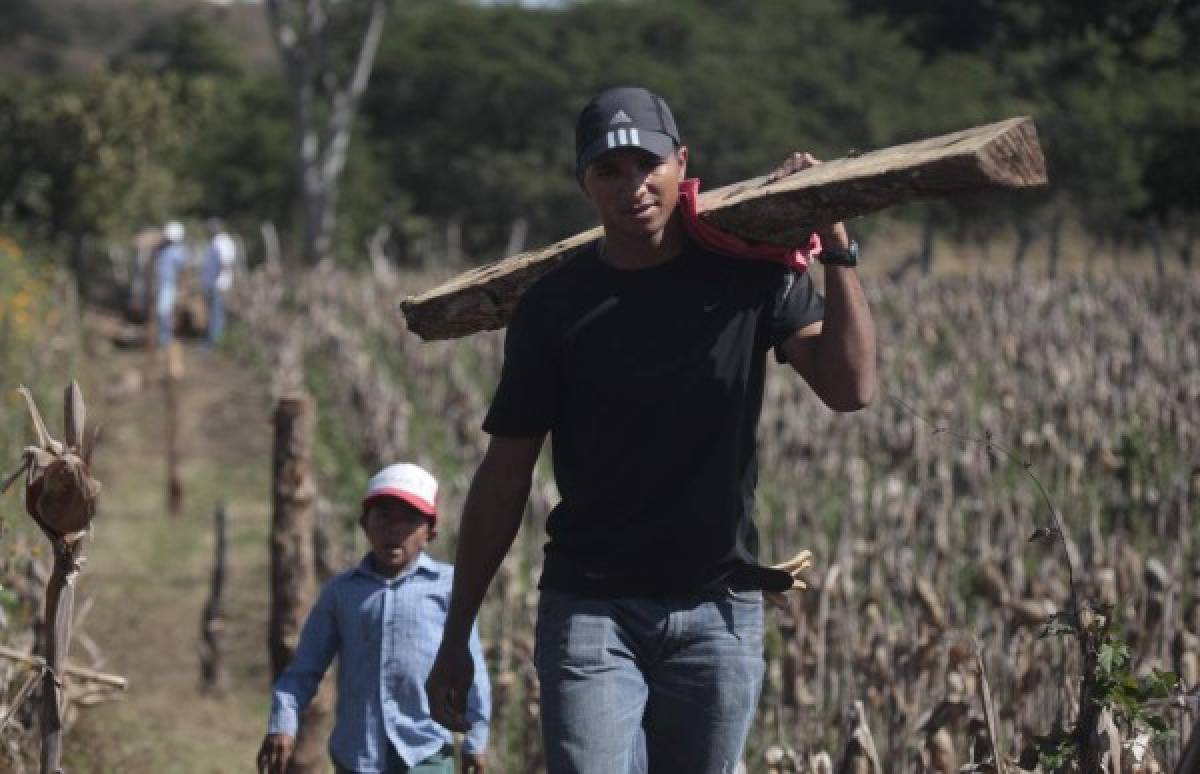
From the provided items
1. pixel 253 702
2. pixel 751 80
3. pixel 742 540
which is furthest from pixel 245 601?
pixel 751 80

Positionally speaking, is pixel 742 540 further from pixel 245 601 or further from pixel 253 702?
pixel 245 601

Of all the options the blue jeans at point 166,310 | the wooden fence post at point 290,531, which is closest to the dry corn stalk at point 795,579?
the wooden fence post at point 290,531

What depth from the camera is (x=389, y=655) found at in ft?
15.8

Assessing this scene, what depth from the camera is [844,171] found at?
3.46 meters

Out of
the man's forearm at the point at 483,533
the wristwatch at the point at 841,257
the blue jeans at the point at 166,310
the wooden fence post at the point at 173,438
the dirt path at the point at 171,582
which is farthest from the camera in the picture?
the blue jeans at the point at 166,310

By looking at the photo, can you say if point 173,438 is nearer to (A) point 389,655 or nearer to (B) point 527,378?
(A) point 389,655

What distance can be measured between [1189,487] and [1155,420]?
2.73m

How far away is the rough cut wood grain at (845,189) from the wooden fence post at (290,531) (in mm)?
3059

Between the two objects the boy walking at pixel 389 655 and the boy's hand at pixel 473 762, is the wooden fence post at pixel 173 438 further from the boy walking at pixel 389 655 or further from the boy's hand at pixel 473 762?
the boy's hand at pixel 473 762

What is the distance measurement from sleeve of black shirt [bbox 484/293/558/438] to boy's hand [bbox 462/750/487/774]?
1.31 m

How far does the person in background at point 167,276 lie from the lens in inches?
617

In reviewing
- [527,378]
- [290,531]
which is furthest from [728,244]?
[290,531]

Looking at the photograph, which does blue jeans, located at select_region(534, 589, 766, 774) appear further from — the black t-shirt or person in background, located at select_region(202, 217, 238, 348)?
person in background, located at select_region(202, 217, 238, 348)

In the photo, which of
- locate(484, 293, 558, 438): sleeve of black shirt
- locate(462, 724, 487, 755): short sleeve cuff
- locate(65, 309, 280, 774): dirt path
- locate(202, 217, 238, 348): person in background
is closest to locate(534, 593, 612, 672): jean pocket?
locate(484, 293, 558, 438): sleeve of black shirt
